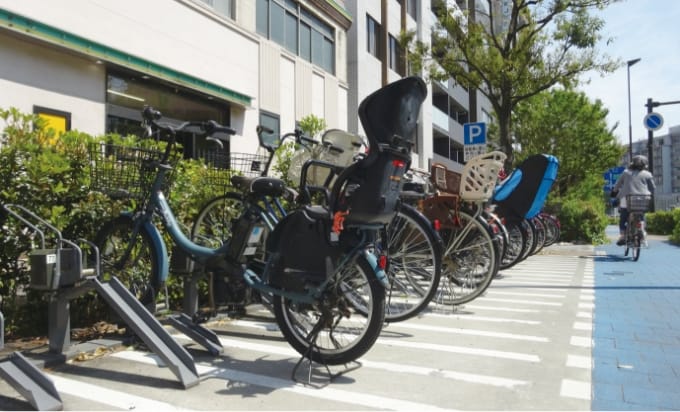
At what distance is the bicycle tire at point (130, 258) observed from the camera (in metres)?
4.02

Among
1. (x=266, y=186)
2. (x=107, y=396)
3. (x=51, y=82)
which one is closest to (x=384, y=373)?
(x=266, y=186)

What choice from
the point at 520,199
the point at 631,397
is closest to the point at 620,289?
the point at 520,199

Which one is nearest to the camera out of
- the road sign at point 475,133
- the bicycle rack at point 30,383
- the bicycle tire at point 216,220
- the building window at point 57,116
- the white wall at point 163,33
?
the bicycle rack at point 30,383

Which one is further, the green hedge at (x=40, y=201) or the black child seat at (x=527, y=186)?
the black child seat at (x=527, y=186)

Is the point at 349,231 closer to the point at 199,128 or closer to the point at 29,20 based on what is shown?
the point at 199,128

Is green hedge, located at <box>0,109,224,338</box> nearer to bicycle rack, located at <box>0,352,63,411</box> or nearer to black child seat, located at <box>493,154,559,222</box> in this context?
bicycle rack, located at <box>0,352,63,411</box>

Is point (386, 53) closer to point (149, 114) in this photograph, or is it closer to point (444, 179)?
point (444, 179)

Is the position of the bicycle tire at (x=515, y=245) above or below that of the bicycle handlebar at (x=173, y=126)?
below

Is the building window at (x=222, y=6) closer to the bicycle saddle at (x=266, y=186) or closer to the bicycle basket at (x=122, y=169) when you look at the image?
the bicycle basket at (x=122, y=169)

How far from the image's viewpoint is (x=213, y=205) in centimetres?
462

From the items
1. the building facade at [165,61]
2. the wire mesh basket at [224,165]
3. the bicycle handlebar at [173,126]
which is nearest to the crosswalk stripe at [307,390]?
the bicycle handlebar at [173,126]

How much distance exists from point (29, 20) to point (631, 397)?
9330 mm

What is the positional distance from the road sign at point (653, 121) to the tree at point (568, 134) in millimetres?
8718

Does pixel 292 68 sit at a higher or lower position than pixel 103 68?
higher
